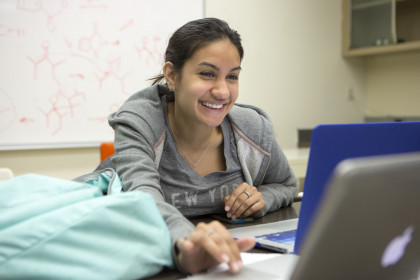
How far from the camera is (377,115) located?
3.91 metres

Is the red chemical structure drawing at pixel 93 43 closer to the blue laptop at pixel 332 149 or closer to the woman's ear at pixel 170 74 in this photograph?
the woman's ear at pixel 170 74

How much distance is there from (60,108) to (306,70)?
6.50 ft

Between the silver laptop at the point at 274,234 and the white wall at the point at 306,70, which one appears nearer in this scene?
the silver laptop at the point at 274,234

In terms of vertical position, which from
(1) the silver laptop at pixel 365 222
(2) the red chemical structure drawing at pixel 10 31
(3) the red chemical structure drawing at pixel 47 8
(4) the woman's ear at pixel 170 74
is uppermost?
(3) the red chemical structure drawing at pixel 47 8

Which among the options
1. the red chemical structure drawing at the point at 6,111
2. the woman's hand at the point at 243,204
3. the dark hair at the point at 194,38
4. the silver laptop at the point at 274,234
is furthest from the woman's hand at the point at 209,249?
the red chemical structure drawing at the point at 6,111

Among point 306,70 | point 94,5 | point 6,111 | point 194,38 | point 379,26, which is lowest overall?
point 6,111

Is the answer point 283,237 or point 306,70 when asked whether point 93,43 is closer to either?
point 306,70

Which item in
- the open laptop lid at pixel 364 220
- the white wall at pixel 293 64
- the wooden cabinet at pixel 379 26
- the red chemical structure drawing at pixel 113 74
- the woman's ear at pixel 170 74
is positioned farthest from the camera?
the wooden cabinet at pixel 379 26

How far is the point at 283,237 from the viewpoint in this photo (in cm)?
95

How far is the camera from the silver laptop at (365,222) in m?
0.45

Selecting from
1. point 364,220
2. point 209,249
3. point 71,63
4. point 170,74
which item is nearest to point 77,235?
point 209,249

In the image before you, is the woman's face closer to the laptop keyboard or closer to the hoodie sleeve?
the hoodie sleeve

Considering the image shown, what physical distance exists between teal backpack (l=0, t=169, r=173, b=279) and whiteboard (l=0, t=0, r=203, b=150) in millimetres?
1723

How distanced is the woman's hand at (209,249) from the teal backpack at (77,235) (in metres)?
0.04
